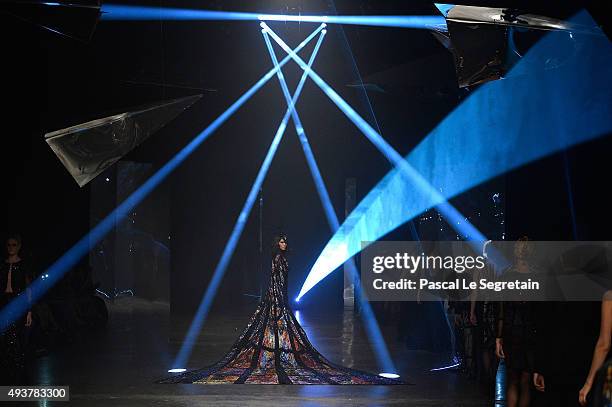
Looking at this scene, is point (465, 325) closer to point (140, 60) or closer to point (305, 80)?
point (140, 60)

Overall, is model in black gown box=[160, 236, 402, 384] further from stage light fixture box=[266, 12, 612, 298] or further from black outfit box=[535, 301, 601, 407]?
stage light fixture box=[266, 12, 612, 298]

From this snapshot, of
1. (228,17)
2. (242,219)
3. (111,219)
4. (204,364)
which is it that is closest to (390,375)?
(204,364)

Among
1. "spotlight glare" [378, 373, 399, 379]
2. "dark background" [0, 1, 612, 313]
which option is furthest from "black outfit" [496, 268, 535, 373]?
"spotlight glare" [378, 373, 399, 379]

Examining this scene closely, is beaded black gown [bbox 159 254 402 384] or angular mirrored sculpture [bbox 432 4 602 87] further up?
angular mirrored sculpture [bbox 432 4 602 87]

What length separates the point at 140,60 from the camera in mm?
13234

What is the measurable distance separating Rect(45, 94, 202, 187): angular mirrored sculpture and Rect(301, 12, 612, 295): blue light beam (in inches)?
176

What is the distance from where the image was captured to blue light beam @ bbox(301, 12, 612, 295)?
6.48 m

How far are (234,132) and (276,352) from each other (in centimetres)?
976

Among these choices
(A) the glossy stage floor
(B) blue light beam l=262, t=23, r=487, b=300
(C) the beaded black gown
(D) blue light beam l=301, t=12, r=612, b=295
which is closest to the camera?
(D) blue light beam l=301, t=12, r=612, b=295

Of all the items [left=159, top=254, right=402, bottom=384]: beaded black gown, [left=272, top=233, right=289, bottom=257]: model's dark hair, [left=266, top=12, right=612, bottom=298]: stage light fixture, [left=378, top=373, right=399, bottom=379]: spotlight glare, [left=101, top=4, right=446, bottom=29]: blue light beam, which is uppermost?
[left=101, top=4, right=446, bottom=29]: blue light beam

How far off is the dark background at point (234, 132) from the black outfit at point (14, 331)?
5.25 feet

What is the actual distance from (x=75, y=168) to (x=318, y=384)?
11.7 ft

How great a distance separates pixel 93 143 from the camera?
9.53 metres

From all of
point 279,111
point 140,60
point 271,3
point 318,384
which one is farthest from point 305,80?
point 318,384
